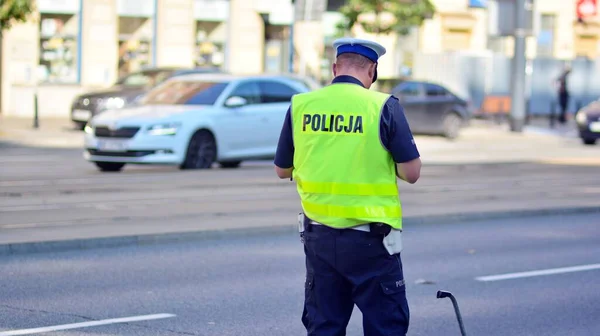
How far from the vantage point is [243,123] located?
65.6 feet

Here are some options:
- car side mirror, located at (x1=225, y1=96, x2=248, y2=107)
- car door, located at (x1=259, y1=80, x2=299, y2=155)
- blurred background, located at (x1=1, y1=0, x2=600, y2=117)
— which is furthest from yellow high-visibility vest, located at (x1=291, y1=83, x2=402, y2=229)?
blurred background, located at (x1=1, y1=0, x2=600, y2=117)

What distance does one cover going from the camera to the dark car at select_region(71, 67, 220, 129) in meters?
27.7

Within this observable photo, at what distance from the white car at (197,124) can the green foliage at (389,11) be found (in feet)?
46.4

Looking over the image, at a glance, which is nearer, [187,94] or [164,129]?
[164,129]

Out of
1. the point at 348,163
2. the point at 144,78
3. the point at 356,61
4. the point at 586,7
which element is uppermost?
the point at 356,61

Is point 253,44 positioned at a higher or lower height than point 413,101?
higher

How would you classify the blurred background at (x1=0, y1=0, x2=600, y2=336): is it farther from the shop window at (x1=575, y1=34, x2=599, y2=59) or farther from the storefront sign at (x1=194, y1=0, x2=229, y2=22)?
the shop window at (x1=575, y1=34, x2=599, y2=59)

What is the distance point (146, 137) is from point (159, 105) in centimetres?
149

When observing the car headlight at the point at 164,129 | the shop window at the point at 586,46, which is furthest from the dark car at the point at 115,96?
the shop window at the point at 586,46

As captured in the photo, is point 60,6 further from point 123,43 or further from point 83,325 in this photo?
point 83,325

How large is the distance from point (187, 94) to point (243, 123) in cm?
102

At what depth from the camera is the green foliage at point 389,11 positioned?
35.4 metres

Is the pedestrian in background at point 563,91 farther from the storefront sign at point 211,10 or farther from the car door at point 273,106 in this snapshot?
the car door at point 273,106

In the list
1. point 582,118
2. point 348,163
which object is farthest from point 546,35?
point 348,163
